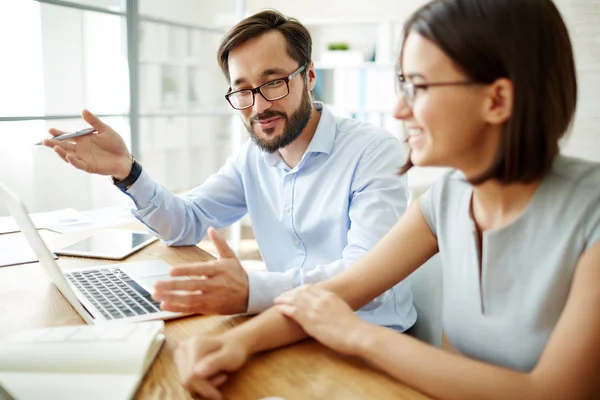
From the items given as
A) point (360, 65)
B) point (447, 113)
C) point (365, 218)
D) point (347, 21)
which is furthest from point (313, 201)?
point (347, 21)

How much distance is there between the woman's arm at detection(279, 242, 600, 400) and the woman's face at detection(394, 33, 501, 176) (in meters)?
0.23

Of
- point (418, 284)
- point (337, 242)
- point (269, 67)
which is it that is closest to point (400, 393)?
point (418, 284)

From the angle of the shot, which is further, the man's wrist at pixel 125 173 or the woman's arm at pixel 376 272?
the man's wrist at pixel 125 173

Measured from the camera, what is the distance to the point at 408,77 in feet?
2.84

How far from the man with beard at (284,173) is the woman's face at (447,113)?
0.39m

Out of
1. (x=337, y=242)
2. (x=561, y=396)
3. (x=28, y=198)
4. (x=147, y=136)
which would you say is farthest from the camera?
(x=147, y=136)

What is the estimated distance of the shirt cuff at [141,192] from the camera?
143 cm

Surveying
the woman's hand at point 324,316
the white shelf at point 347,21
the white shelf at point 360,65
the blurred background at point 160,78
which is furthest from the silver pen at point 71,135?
the white shelf at point 347,21

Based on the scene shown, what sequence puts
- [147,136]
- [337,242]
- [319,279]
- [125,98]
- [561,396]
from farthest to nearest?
[147,136]
[125,98]
[337,242]
[319,279]
[561,396]

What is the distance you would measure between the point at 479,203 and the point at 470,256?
97mm

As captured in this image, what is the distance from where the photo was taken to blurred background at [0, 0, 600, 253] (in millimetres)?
3605

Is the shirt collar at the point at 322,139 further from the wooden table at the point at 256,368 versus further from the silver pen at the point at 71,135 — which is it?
the wooden table at the point at 256,368

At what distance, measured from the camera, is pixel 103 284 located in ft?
3.67

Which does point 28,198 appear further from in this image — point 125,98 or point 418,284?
point 418,284
